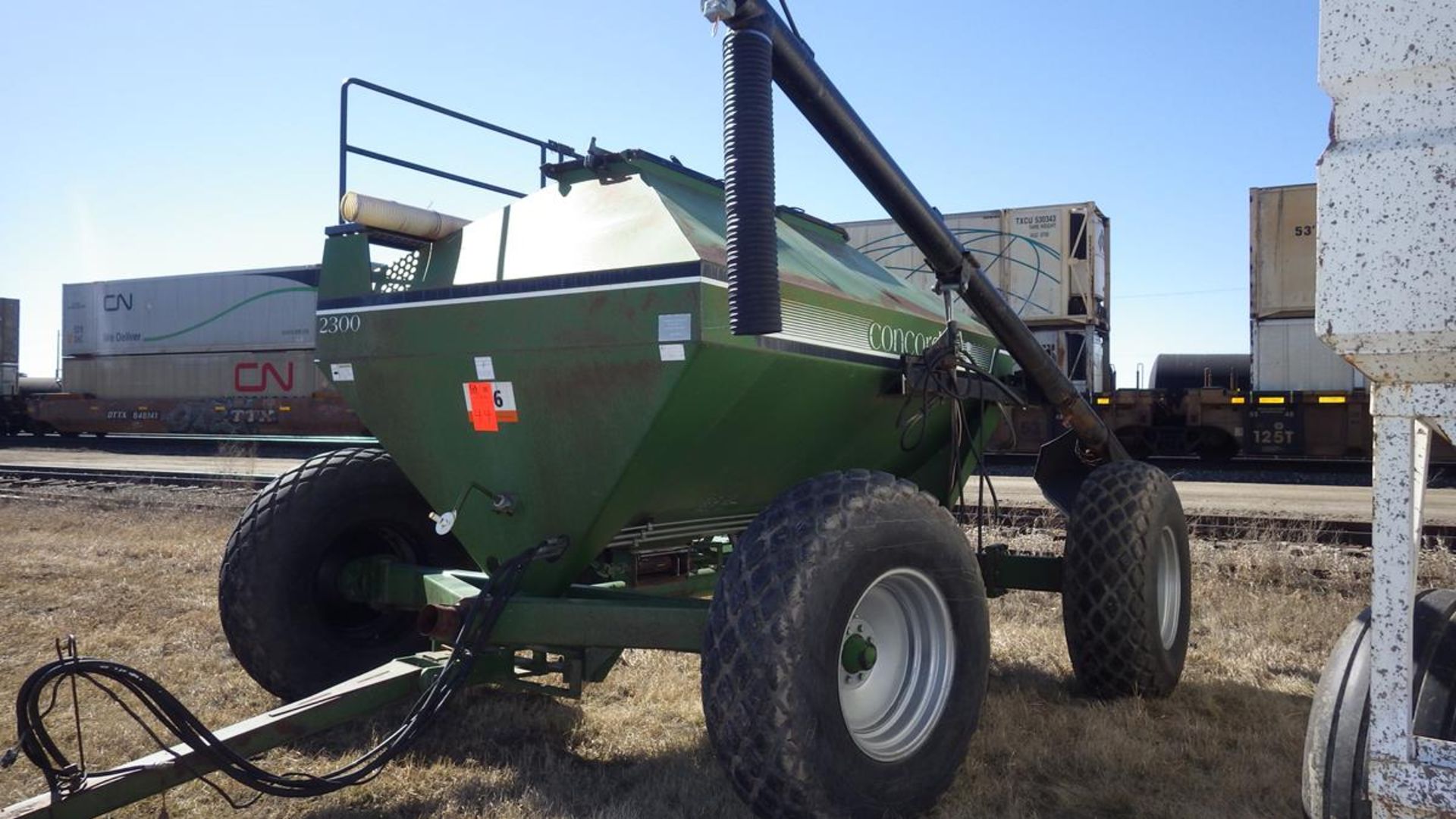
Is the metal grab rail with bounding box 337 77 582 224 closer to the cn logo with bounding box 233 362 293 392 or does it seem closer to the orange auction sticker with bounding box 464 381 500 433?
the orange auction sticker with bounding box 464 381 500 433

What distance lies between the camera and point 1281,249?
57.2 ft

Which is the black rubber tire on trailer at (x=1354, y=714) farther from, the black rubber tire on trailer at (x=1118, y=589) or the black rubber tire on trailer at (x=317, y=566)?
the black rubber tire on trailer at (x=317, y=566)

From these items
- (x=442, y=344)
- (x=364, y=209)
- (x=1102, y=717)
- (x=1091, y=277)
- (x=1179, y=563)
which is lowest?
(x=1102, y=717)

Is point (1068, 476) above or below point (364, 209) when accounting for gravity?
below

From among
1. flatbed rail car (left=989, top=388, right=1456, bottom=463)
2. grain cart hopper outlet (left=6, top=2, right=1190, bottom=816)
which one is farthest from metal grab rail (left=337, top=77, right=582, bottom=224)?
flatbed rail car (left=989, top=388, right=1456, bottom=463)

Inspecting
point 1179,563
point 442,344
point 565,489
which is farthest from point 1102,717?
point 442,344

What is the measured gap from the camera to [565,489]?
3.87 m

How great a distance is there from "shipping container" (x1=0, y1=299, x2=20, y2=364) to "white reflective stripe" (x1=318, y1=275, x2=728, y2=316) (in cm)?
3197

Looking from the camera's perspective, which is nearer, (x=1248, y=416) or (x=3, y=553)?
(x=3, y=553)

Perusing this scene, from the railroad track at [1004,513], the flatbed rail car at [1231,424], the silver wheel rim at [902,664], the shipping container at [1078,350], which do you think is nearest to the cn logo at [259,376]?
the railroad track at [1004,513]

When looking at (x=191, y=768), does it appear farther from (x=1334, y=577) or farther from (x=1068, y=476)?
(x=1334, y=577)

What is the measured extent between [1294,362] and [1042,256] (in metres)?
4.54

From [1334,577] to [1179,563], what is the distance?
2353 millimetres

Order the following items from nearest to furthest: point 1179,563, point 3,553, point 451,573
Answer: point 451,573, point 1179,563, point 3,553
